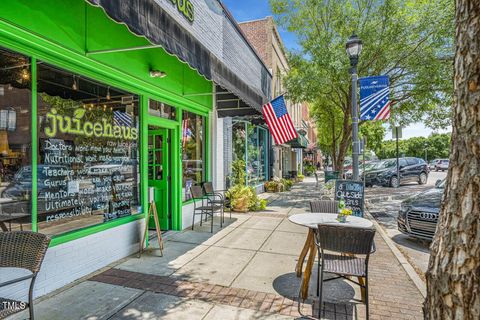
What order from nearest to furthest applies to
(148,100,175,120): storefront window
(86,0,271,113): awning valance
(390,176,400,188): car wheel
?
1. (86,0,271,113): awning valance
2. (148,100,175,120): storefront window
3. (390,176,400,188): car wheel

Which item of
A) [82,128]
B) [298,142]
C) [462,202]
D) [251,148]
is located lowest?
[462,202]

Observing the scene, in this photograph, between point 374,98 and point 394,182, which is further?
point 394,182

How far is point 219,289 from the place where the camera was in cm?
383

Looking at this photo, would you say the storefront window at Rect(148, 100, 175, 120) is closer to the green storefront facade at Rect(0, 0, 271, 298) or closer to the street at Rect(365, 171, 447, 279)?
the green storefront facade at Rect(0, 0, 271, 298)

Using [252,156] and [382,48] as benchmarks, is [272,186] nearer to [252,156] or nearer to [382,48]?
[252,156]

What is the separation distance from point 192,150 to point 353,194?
3960mm

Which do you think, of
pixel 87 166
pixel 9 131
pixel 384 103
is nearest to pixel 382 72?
pixel 384 103

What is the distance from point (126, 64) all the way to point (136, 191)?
2192mm

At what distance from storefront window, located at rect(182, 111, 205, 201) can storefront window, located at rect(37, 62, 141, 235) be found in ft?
6.07

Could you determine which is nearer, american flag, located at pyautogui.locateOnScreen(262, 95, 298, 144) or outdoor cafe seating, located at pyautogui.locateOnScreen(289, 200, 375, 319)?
outdoor cafe seating, located at pyautogui.locateOnScreen(289, 200, 375, 319)

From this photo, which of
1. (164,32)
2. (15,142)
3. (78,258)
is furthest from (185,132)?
(15,142)

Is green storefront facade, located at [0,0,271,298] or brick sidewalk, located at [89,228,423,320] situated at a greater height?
green storefront facade, located at [0,0,271,298]

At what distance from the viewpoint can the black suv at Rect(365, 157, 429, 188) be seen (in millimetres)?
16922

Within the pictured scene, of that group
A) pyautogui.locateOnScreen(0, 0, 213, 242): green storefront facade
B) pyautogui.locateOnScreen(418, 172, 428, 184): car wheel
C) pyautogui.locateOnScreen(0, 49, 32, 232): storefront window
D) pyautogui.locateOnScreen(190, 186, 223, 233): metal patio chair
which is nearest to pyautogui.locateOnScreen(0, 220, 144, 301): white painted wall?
pyautogui.locateOnScreen(0, 0, 213, 242): green storefront facade
